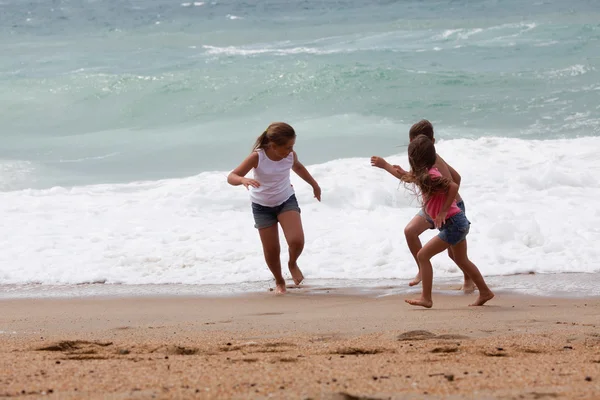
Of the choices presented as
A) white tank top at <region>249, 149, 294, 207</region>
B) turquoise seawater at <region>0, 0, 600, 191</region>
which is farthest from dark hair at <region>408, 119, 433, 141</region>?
turquoise seawater at <region>0, 0, 600, 191</region>

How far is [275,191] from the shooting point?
7195mm

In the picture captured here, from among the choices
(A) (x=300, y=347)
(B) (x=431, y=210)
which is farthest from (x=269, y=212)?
(A) (x=300, y=347)

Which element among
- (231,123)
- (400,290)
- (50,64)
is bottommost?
(400,290)

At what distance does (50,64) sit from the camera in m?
26.3

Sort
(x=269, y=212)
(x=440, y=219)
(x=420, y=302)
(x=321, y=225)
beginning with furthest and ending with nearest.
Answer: (x=321, y=225) < (x=269, y=212) < (x=420, y=302) < (x=440, y=219)

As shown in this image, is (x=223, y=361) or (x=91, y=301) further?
(x=91, y=301)

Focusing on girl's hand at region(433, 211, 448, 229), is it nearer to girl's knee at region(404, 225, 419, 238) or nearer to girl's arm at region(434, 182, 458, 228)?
girl's arm at region(434, 182, 458, 228)

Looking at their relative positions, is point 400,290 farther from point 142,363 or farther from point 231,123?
point 231,123

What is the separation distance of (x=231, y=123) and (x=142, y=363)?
14366 mm

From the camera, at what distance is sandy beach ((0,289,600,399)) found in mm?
3510

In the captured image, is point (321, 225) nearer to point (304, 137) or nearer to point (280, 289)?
point (280, 289)

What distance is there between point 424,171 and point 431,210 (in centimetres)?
28

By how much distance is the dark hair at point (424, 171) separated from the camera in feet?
19.7

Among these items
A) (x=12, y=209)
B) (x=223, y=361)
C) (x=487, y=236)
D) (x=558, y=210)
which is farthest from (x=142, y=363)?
(x=12, y=209)
